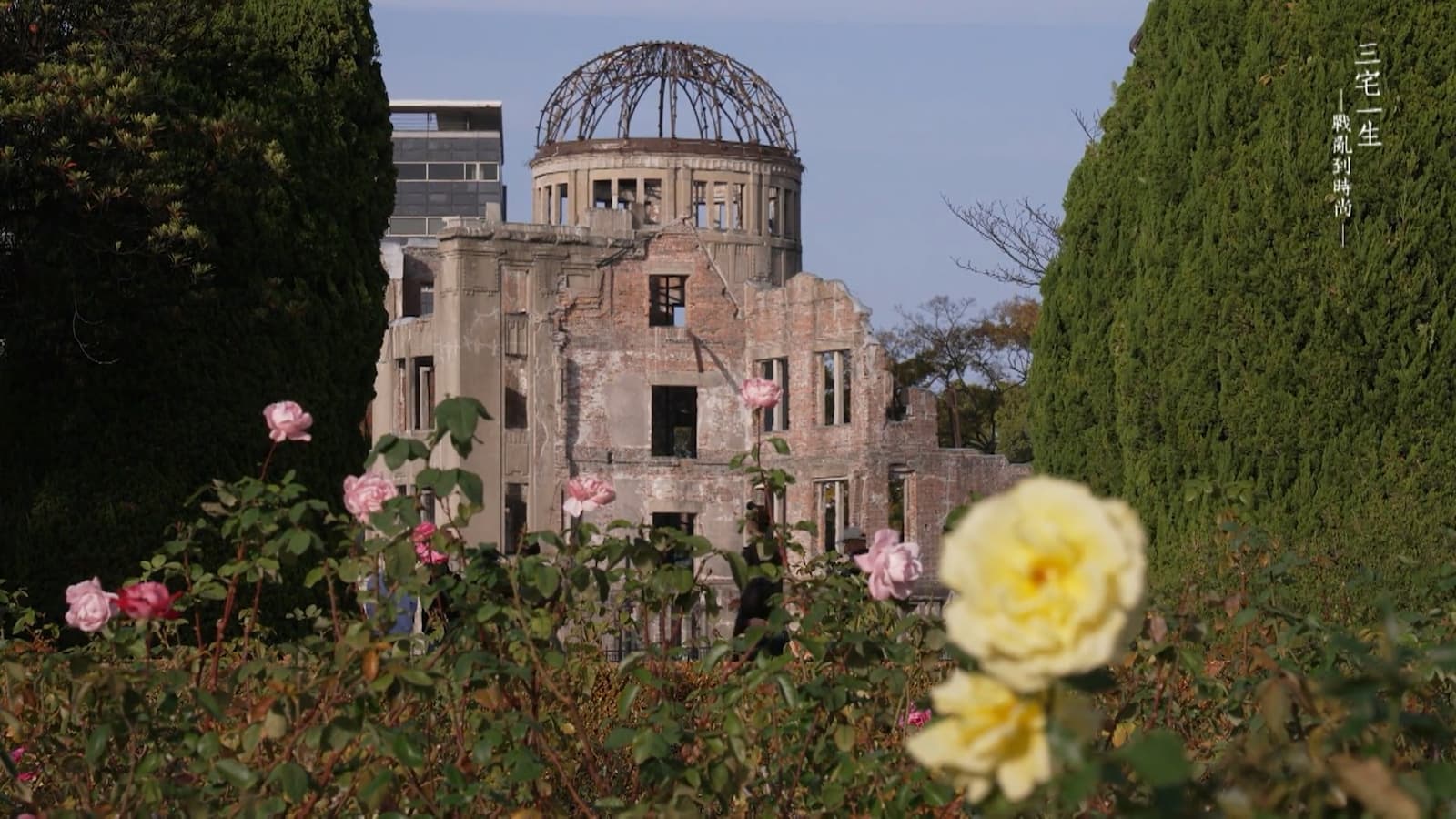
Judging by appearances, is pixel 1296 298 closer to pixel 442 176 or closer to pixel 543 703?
pixel 543 703

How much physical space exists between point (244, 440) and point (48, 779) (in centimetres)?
940

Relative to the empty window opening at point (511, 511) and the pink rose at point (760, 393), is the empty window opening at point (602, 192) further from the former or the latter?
the pink rose at point (760, 393)

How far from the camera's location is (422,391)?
4088 centimetres

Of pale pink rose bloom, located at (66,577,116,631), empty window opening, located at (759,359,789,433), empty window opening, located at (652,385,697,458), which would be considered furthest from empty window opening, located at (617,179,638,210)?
pale pink rose bloom, located at (66,577,116,631)

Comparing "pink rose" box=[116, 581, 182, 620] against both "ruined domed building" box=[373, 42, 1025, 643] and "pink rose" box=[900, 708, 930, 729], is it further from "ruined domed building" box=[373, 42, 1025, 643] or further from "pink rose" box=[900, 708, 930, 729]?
"ruined domed building" box=[373, 42, 1025, 643]

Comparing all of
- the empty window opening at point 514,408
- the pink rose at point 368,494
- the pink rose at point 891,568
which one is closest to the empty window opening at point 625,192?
Result: the empty window opening at point 514,408

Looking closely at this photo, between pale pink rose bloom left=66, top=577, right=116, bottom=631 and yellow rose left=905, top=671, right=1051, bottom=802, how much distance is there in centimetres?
327

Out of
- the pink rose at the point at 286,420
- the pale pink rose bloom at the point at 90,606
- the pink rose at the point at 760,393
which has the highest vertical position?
the pink rose at the point at 760,393

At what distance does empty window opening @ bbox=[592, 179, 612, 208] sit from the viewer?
153 ft

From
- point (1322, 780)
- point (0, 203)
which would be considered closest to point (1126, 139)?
point (0, 203)

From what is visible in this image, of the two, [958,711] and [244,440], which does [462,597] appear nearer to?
[958,711]

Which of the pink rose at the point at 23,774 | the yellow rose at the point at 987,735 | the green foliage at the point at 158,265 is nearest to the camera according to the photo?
the yellow rose at the point at 987,735

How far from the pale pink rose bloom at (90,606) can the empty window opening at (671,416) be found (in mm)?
32971

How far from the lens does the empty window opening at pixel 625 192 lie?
1839 inches
